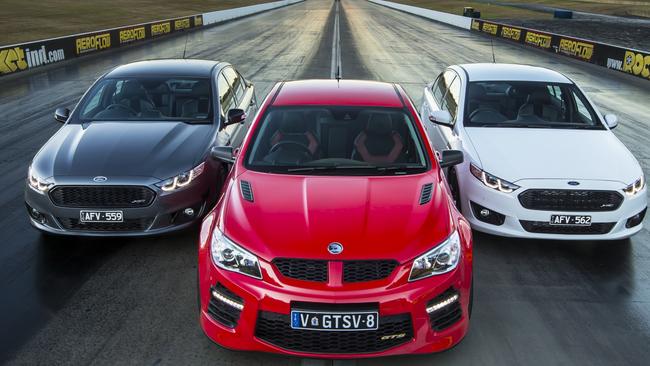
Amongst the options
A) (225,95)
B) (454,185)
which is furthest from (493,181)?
(225,95)

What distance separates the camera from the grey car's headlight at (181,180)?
5.60 meters

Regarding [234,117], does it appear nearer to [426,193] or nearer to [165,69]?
[165,69]

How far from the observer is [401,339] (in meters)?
3.59

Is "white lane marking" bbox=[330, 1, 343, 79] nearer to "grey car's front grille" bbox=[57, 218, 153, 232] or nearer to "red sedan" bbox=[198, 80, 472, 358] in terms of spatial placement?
"grey car's front grille" bbox=[57, 218, 153, 232]

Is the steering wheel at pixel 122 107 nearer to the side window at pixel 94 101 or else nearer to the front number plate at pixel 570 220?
the side window at pixel 94 101

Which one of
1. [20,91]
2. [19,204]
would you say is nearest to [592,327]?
[19,204]

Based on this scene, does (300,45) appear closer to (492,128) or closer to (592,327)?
(492,128)

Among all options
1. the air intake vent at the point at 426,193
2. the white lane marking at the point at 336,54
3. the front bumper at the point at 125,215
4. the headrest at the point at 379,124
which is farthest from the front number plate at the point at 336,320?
the white lane marking at the point at 336,54

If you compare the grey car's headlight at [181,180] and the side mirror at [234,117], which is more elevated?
the side mirror at [234,117]

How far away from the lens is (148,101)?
730cm

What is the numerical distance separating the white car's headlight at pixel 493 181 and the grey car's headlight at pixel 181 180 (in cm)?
291

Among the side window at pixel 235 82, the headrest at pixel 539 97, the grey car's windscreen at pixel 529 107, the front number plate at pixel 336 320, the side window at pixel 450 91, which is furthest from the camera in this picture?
the side window at pixel 235 82

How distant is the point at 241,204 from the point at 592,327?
2.90 meters

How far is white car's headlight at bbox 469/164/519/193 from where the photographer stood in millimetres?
5656
